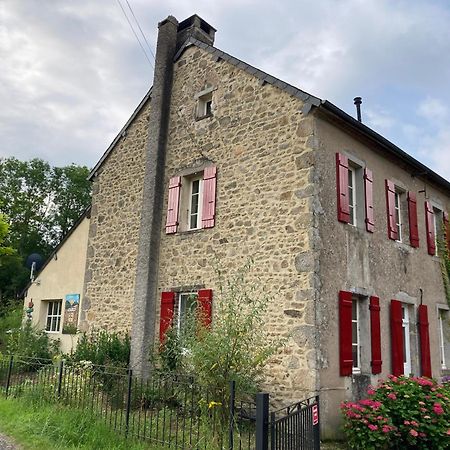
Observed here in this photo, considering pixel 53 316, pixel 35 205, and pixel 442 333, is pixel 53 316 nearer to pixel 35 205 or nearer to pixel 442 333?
pixel 442 333

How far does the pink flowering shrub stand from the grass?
2999mm

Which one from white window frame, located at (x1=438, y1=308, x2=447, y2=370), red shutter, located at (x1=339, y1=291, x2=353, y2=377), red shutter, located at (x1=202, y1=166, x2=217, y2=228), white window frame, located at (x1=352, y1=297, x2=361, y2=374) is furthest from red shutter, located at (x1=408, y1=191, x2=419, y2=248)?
red shutter, located at (x1=202, y1=166, x2=217, y2=228)

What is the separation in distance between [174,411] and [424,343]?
6049 mm

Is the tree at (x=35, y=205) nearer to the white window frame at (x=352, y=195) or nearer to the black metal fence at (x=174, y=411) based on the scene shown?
the black metal fence at (x=174, y=411)

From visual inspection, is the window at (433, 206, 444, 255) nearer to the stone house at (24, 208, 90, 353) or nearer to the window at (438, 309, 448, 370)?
the window at (438, 309, 448, 370)

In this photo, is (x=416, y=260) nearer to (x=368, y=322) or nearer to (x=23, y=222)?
(x=368, y=322)

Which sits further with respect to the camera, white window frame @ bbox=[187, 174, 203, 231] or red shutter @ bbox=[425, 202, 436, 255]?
red shutter @ bbox=[425, 202, 436, 255]

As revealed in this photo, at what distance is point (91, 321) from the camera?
37.7 ft

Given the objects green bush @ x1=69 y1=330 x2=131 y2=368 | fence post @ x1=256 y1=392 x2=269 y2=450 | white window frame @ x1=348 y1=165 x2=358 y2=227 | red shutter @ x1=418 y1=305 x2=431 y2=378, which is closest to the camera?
fence post @ x1=256 y1=392 x2=269 y2=450

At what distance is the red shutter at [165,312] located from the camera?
971cm

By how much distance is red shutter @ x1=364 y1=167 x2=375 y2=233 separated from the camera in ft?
30.5

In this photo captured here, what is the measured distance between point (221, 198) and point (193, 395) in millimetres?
4527

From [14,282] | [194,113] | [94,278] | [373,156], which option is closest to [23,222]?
[14,282]

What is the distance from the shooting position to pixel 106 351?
10039mm
